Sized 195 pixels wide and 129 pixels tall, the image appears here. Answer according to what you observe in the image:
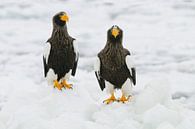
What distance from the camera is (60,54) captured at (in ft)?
25.5

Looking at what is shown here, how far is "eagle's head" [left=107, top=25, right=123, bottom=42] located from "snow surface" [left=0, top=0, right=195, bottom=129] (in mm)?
620

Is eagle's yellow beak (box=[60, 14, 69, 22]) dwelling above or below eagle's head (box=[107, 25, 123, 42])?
above

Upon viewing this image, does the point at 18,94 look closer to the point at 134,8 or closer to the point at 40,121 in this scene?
the point at 40,121

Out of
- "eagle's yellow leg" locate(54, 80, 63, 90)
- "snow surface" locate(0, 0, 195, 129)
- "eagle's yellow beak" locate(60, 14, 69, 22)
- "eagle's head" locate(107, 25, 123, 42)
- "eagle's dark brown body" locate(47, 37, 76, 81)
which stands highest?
"eagle's yellow beak" locate(60, 14, 69, 22)

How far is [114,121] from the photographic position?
274 inches

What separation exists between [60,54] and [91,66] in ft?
11.1

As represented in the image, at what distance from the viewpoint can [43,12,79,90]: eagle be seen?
25.3 ft

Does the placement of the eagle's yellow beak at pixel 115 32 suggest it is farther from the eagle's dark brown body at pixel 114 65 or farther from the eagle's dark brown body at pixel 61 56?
the eagle's dark brown body at pixel 61 56

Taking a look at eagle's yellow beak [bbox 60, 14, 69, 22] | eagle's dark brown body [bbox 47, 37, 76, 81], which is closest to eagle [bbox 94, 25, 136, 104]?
eagle's dark brown body [bbox 47, 37, 76, 81]

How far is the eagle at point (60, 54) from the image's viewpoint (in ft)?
25.3

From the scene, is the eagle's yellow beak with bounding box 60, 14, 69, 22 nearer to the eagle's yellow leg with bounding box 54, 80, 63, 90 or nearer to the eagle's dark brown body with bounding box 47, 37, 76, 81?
the eagle's dark brown body with bounding box 47, 37, 76, 81

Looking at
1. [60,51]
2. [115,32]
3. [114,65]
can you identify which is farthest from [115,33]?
[60,51]

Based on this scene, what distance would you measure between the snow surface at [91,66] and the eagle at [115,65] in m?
0.24

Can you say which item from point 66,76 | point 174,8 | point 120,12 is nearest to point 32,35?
point 120,12
